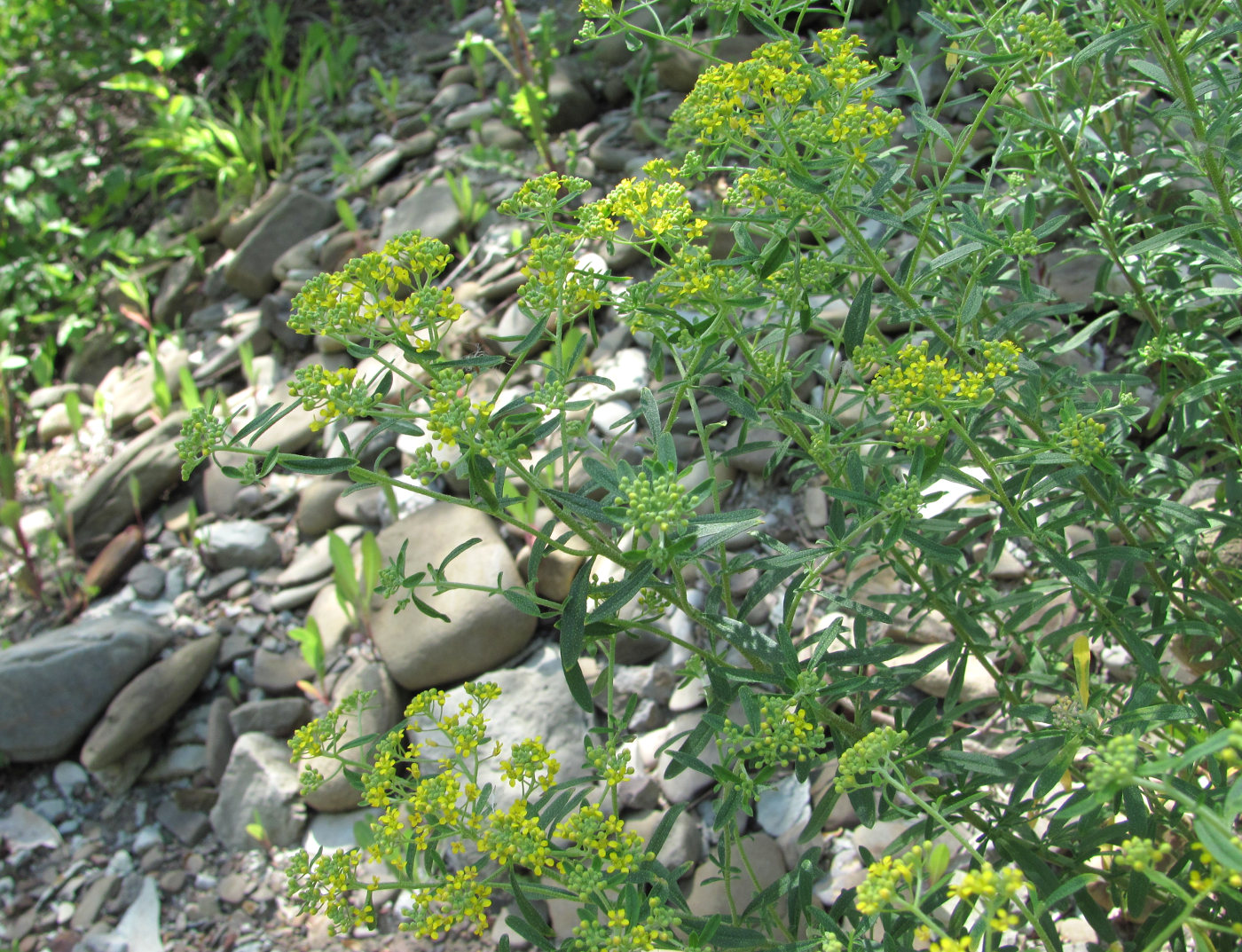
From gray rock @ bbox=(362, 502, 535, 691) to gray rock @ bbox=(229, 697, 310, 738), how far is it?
1.20 feet

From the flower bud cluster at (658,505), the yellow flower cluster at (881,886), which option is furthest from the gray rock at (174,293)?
the yellow flower cluster at (881,886)

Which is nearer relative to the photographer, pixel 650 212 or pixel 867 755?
pixel 867 755

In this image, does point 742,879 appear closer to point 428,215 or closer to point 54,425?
point 428,215

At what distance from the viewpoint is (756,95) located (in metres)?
1.59

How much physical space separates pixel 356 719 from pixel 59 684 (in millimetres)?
1122

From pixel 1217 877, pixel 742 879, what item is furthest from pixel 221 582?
pixel 1217 877

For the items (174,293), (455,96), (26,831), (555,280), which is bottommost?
(26,831)

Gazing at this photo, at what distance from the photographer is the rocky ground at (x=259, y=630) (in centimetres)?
293

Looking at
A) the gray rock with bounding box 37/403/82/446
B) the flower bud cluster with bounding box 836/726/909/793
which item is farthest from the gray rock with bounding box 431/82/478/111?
the flower bud cluster with bounding box 836/726/909/793

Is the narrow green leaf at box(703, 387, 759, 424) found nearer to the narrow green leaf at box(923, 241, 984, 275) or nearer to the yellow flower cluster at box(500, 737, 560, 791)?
the narrow green leaf at box(923, 241, 984, 275)

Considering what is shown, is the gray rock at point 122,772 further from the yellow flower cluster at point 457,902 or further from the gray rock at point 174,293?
the gray rock at point 174,293

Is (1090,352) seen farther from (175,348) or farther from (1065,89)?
(175,348)

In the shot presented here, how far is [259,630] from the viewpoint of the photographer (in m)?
3.67

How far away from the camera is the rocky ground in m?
2.93
